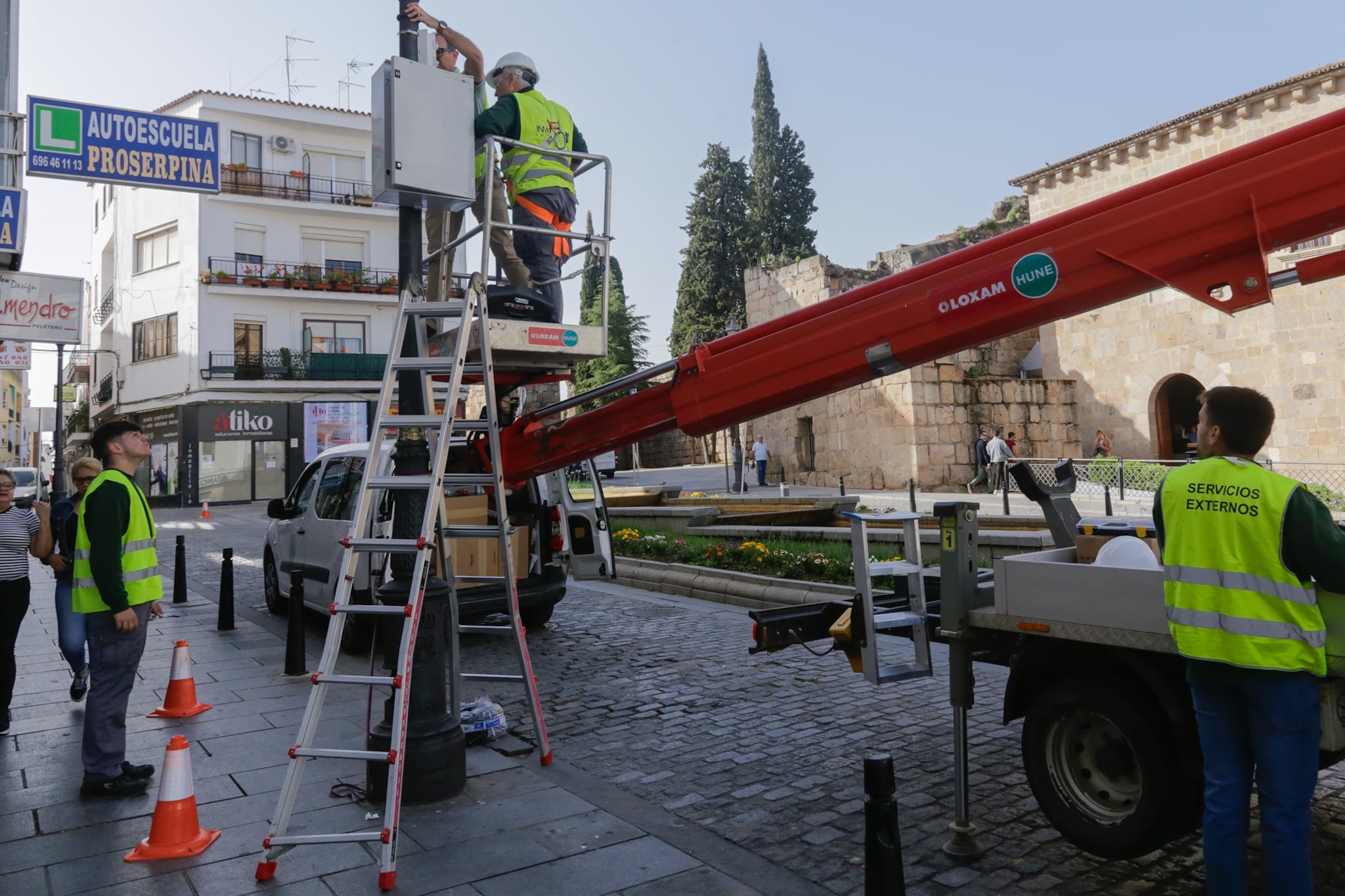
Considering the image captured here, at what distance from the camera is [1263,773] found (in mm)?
2879

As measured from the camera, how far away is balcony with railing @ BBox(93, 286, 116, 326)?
37.0m

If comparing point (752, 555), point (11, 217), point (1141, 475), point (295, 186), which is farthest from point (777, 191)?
point (11, 217)

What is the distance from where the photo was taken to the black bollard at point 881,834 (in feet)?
8.98

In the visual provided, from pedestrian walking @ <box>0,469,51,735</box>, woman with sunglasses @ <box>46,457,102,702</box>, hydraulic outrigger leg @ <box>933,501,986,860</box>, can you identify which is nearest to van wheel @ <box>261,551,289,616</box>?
woman with sunglasses @ <box>46,457,102,702</box>

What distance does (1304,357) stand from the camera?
776 inches

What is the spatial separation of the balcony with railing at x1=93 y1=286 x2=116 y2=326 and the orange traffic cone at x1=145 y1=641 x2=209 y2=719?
120ft

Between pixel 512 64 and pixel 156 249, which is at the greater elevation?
pixel 156 249

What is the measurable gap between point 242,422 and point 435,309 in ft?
101

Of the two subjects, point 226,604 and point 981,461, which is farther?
point 981,461

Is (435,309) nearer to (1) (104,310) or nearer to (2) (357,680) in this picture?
(2) (357,680)

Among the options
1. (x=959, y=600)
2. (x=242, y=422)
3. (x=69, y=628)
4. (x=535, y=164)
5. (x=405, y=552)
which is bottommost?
(x=69, y=628)

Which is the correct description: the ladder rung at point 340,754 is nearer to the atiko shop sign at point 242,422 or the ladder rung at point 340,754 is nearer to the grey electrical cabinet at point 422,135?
the grey electrical cabinet at point 422,135

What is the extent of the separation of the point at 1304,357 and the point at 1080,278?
19910 millimetres

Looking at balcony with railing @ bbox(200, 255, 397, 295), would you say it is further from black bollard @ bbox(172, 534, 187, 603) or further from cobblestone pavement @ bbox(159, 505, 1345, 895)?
cobblestone pavement @ bbox(159, 505, 1345, 895)
